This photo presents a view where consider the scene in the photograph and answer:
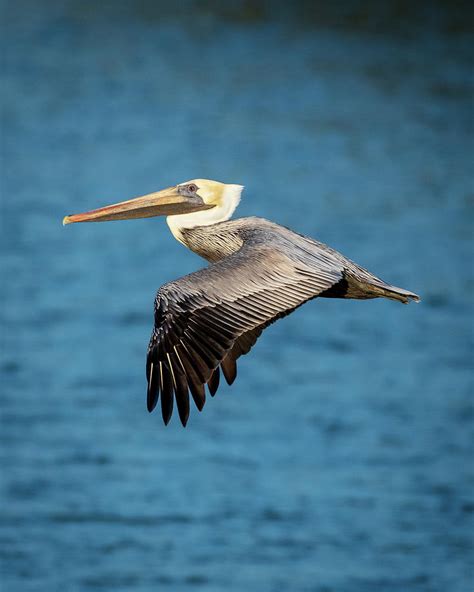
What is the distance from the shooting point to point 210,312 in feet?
21.6

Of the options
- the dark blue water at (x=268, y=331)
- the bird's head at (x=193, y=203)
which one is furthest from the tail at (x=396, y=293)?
the dark blue water at (x=268, y=331)

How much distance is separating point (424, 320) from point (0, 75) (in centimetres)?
1648

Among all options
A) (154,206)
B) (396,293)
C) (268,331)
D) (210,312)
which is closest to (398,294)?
(396,293)

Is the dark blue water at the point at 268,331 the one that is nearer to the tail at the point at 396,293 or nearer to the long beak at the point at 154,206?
the long beak at the point at 154,206

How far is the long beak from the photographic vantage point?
776cm

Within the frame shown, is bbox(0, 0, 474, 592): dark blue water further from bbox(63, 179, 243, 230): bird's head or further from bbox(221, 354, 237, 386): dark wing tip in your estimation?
bbox(221, 354, 237, 386): dark wing tip

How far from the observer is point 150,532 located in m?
19.4

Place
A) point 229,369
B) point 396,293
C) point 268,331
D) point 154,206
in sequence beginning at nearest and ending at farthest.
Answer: point 396,293 → point 229,369 → point 154,206 → point 268,331

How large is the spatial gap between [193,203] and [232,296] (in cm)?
147

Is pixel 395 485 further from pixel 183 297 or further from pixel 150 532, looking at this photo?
pixel 183 297

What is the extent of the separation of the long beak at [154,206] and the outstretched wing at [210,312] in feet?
3.52

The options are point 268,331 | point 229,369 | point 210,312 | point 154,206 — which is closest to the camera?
point 210,312

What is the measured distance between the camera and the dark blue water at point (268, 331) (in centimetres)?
1942

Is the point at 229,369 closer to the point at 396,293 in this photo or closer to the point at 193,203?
the point at 396,293
